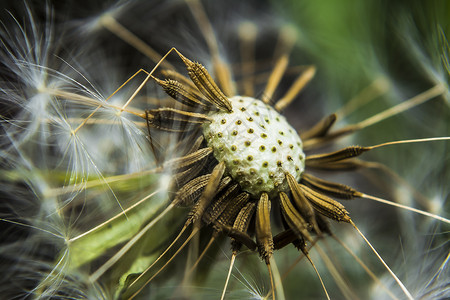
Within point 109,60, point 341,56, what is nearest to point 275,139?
point 109,60

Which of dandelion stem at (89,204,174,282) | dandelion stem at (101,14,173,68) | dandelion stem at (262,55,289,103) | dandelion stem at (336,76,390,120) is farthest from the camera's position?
dandelion stem at (336,76,390,120)

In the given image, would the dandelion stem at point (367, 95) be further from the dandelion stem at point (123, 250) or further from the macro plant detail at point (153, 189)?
the dandelion stem at point (123, 250)

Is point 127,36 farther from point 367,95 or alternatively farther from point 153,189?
point 367,95

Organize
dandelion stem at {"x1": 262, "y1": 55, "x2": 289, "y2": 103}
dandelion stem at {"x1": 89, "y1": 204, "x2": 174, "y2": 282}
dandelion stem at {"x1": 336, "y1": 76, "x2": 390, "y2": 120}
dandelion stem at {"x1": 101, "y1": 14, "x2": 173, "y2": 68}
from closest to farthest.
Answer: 1. dandelion stem at {"x1": 89, "y1": 204, "x2": 174, "y2": 282}
2. dandelion stem at {"x1": 262, "y1": 55, "x2": 289, "y2": 103}
3. dandelion stem at {"x1": 101, "y1": 14, "x2": 173, "y2": 68}
4. dandelion stem at {"x1": 336, "y1": 76, "x2": 390, "y2": 120}

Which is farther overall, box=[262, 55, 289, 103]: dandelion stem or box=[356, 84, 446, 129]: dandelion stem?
box=[356, 84, 446, 129]: dandelion stem

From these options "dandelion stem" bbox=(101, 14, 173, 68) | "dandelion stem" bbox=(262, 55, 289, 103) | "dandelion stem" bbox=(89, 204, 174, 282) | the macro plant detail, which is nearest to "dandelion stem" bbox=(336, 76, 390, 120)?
"dandelion stem" bbox=(262, 55, 289, 103)

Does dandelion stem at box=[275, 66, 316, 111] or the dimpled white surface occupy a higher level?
dandelion stem at box=[275, 66, 316, 111]

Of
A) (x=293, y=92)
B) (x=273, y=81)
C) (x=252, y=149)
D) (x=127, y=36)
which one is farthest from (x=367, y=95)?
(x=127, y=36)

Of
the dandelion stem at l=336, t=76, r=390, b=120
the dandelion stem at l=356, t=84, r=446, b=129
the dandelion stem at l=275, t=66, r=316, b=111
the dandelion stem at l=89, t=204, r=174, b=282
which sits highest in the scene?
the dandelion stem at l=275, t=66, r=316, b=111

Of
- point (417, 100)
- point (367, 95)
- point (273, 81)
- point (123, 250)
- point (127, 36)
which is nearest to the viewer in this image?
point (123, 250)

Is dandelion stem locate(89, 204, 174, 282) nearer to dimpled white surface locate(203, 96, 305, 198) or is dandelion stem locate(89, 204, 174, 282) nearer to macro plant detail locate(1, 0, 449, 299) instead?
macro plant detail locate(1, 0, 449, 299)
